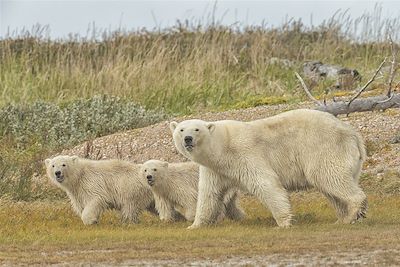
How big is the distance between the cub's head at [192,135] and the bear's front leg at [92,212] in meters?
2.04

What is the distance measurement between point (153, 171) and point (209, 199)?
56.5 inches

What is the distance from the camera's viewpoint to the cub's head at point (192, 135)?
14.6 m

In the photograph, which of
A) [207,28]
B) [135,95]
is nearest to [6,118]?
[135,95]

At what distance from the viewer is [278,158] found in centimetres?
1503

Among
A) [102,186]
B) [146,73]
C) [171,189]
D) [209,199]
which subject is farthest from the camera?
[146,73]

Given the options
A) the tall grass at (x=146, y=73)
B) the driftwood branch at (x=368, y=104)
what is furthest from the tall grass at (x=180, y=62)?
the driftwood branch at (x=368, y=104)

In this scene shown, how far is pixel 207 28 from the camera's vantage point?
32.5 meters

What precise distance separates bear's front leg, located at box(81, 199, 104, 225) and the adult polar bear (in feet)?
5.80

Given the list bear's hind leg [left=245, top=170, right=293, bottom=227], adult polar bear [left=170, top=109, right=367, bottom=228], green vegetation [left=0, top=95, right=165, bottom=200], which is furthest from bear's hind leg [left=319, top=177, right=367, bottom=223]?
green vegetation [left=0, top=95, right=165, bottom=200]

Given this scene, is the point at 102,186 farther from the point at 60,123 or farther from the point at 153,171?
the point at 60,123

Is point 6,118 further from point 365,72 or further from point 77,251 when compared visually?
point 77,251

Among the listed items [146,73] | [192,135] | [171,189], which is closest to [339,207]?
[192,135]

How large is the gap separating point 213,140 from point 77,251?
2659mm

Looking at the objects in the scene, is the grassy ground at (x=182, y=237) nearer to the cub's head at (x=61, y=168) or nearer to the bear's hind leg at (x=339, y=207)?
the bear's hind leg at (x=339, y=207)
